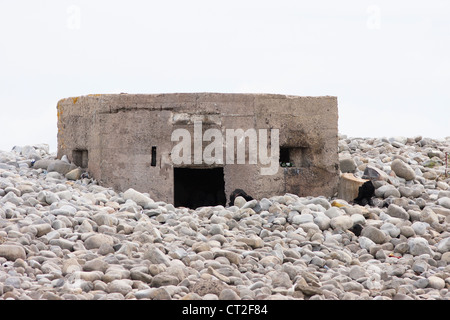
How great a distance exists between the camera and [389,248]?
693cm

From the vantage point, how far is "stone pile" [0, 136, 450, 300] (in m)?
5.09

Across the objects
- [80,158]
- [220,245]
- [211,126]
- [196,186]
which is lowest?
[220,245]

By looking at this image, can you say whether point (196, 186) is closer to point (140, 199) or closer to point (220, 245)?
point (140, 199)

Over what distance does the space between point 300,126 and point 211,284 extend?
171 inches

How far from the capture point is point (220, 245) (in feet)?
21.0

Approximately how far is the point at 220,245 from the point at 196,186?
4.16 m

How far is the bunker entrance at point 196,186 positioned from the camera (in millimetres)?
10148

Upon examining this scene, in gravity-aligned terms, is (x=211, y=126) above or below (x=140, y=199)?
above

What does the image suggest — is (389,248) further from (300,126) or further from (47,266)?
(47,266)

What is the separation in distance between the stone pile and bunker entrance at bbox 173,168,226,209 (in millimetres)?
Answer: 1651

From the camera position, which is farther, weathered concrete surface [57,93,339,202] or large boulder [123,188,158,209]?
weathered concrete surface [57,93,339,202]

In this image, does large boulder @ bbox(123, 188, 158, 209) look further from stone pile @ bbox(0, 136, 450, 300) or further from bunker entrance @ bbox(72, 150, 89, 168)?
bunker entrance @ bbox(72, 150, 89, 168)

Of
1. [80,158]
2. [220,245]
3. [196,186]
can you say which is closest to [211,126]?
[196,186]

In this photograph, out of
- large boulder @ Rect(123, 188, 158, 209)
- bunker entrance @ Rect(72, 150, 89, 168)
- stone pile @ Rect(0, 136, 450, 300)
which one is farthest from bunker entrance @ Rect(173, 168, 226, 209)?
large boulder @ Rect(123, 188, 158, 209)
